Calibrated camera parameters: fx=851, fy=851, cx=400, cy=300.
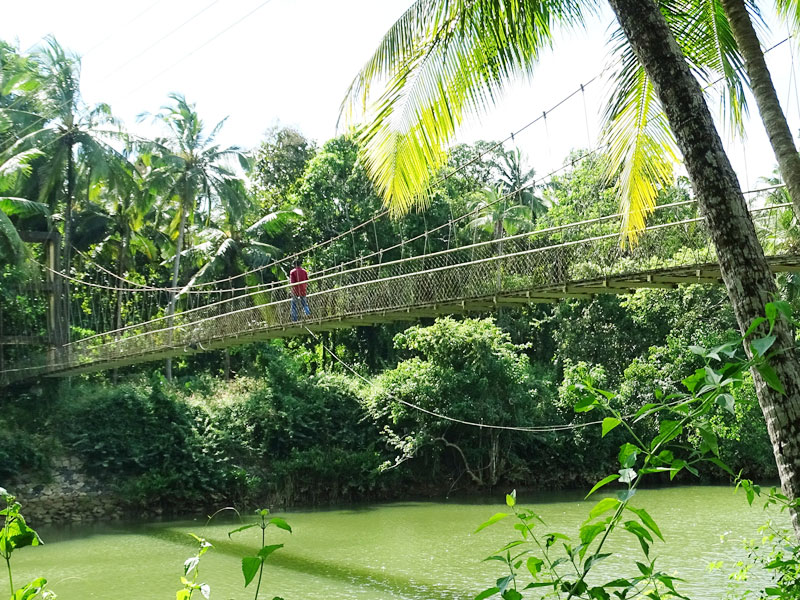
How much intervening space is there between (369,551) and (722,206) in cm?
781

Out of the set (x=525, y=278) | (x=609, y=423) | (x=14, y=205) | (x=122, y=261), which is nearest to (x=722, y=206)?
(x=609, y=423)

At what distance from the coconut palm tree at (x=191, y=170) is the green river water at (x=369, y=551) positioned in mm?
6465

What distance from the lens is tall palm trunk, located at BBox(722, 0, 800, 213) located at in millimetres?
3240

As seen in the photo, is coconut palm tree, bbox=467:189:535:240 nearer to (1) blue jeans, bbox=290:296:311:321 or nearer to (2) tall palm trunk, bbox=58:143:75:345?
(2) tall palm trunk, bbox=58:143:75:345

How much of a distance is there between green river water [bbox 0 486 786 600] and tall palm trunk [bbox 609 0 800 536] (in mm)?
3908

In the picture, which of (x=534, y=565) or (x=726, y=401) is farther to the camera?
(x=534, y=565)

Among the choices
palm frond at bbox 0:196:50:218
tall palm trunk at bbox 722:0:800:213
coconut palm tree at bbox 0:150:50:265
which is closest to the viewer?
tall palm trunk at bbox 722:0:800:213

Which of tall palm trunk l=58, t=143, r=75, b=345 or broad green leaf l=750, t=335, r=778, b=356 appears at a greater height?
tall palm trunk l=58, t=143, r=75, b=345

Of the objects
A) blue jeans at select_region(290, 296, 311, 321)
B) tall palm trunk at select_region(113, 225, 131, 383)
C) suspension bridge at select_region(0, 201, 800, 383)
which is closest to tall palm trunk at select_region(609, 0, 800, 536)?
suspension bridge at select_region(0, 201, 800, 383)

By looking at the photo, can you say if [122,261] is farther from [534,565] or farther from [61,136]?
[534,565]

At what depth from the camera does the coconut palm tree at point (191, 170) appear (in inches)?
672

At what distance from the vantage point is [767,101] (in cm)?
330

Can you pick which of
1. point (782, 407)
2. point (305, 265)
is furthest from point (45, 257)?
point (782, 407)

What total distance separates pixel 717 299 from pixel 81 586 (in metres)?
10.9
